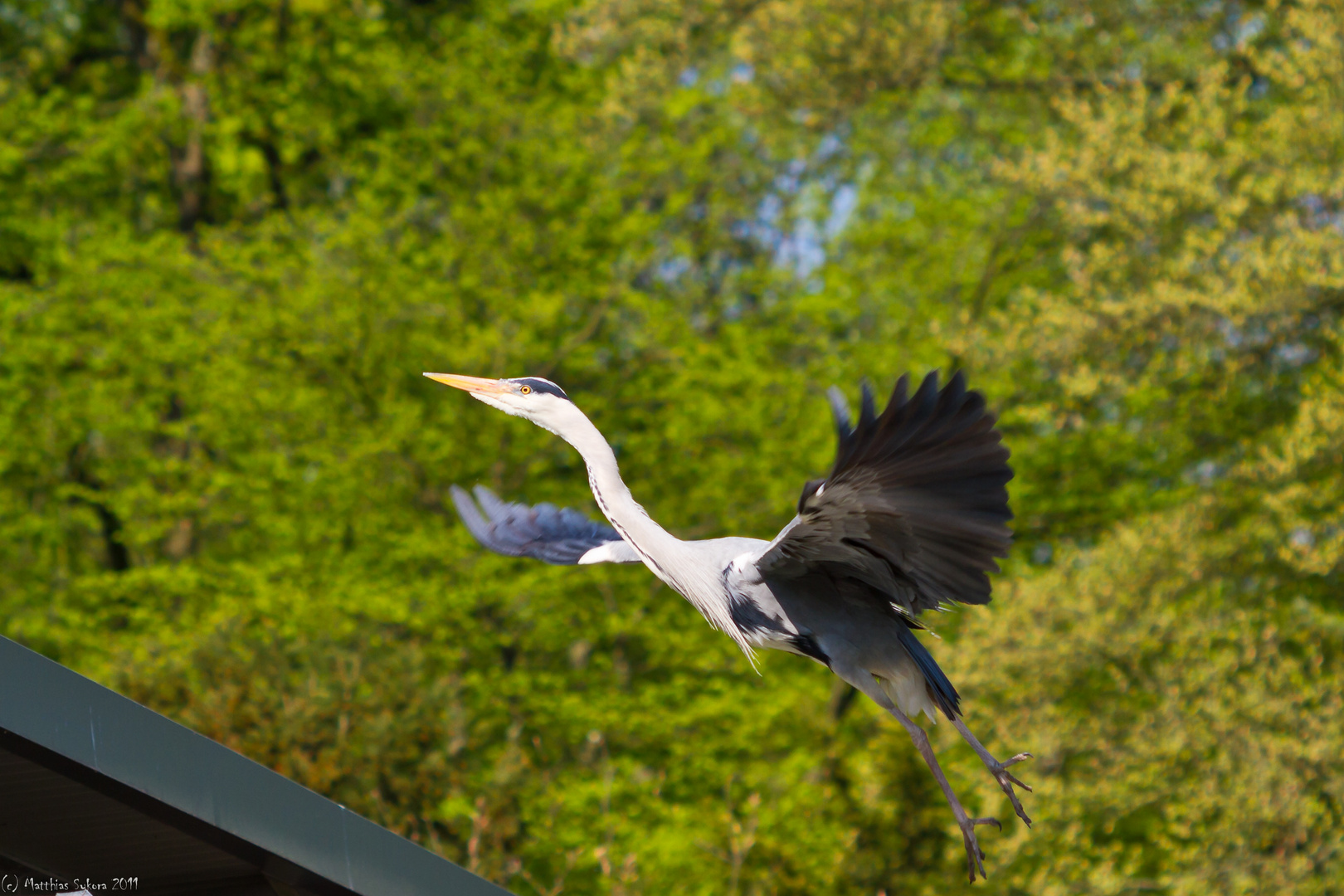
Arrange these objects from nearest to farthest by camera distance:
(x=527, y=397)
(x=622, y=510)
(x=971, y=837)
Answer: (x=971, y=837)
(x=622, y=510)
(x=527, y=397)

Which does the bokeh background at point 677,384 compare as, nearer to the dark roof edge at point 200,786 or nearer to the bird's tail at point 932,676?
the bird's tail at point 932,676

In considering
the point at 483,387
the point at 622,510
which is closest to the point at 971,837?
the point at 622,510

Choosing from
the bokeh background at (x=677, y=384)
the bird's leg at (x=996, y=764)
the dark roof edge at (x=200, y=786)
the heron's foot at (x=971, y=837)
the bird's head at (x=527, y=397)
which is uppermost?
the bird's head at (x=527, y=397)

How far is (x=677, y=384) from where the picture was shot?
59.8 ft

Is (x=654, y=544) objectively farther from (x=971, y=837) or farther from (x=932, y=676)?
(x=971, y=837)

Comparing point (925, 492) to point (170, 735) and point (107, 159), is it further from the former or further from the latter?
point (107, 159)

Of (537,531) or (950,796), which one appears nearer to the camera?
(950,796)

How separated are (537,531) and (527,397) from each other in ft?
3.48

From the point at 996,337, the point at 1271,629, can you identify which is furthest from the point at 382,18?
the point at 1271,629

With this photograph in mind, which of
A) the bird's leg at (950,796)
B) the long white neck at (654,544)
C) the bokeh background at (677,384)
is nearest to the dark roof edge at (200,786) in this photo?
the long white neck at (654,544)

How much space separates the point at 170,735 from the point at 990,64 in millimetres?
18269

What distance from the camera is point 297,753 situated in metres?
12.1

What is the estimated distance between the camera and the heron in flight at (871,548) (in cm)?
393

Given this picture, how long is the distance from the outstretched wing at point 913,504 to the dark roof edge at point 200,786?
54.6 inches
